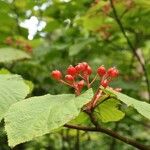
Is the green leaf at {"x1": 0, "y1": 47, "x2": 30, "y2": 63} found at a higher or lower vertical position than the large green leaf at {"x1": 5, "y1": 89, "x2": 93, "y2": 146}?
lower

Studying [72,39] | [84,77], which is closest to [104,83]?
[84,77]

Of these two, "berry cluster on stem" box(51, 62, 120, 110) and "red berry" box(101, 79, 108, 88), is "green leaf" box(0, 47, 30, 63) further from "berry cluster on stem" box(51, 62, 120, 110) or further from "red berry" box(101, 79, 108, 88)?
"red berry" box(101, 79, 108, 88)

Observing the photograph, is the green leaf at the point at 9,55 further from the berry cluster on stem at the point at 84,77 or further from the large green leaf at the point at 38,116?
the large green leaf at the point at 38,116

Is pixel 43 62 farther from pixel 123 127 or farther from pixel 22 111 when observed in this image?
pixel 22 111

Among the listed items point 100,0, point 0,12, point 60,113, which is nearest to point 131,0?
point 100,0

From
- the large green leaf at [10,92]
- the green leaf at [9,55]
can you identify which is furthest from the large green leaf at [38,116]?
the green leaf at [9,55]

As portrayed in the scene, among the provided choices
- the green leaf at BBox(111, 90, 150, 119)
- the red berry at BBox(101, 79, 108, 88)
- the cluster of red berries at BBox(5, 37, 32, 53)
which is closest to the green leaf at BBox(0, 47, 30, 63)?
the cluster of red berries at BBox(5, 37, 32, 53)

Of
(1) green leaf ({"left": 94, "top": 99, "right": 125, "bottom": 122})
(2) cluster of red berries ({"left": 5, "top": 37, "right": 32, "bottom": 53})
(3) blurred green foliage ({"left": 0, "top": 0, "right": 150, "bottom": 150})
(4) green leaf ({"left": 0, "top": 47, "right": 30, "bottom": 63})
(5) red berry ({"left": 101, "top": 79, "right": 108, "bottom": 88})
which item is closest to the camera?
(5) red berry ({"left": 101, "top": 79, "right": 108, "bottom": 88})
